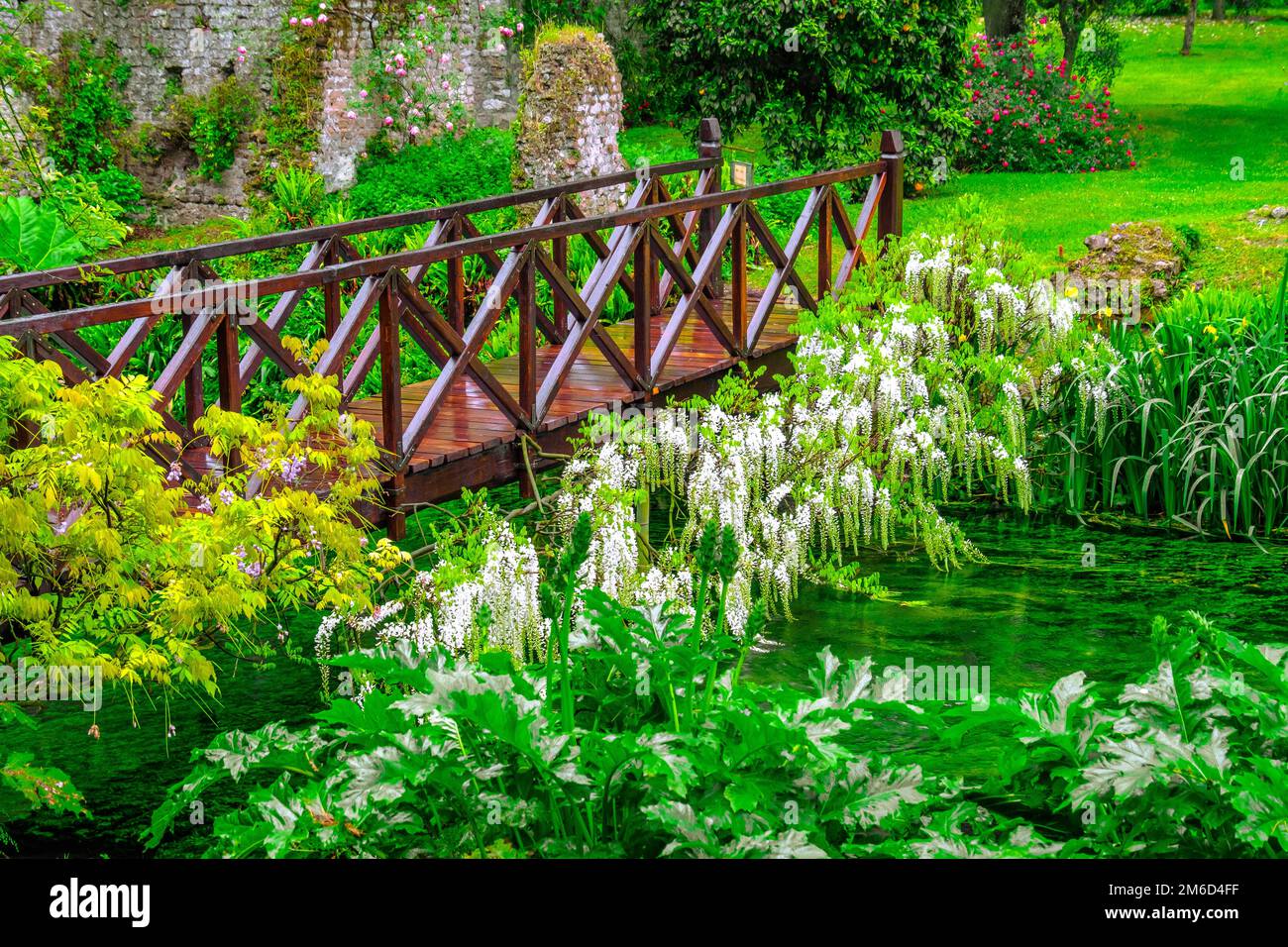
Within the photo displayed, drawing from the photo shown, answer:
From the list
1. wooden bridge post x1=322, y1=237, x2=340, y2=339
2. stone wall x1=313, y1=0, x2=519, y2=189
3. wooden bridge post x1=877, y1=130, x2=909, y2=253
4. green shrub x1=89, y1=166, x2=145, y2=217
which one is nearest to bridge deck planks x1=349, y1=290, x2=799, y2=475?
wooden bridge post x1=322, y1=237, x2=340, y2=339

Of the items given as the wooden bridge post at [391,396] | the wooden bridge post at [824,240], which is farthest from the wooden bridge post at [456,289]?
the wooden bridge post at [391,396]

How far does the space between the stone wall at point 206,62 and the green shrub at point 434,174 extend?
39cm

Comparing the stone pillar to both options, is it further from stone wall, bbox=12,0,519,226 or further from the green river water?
the green river water

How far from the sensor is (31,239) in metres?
12.3

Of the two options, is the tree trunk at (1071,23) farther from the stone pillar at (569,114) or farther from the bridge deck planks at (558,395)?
the bridge deck planks at (558,395)

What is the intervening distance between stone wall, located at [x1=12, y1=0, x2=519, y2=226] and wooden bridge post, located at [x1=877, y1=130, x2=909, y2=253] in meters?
8.26

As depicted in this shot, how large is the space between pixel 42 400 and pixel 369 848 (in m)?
1.92

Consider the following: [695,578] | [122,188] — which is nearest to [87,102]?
[122,188]

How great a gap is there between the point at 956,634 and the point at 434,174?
11.5 meters

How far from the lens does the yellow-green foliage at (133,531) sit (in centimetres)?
475

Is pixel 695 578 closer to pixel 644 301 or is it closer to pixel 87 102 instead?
pixel 644 301

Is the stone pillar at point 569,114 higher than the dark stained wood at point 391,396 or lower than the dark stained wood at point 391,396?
higher

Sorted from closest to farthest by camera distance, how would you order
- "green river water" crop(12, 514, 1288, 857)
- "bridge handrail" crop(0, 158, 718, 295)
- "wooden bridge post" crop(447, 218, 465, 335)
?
"green river water" crop(12, 514, 1288, 857) < "bridge handrail" crop(0, 158, 718, 295) < "wooden bridge post" crop(447, 218, 465, 335)

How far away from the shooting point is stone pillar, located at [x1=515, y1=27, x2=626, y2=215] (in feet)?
46.8
